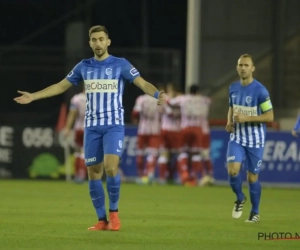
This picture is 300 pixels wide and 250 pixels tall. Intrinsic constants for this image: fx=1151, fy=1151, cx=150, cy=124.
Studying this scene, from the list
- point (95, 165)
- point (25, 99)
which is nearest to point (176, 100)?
point (95, 165)

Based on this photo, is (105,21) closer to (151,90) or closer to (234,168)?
(234,168)

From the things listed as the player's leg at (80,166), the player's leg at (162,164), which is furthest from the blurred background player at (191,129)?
the player's leg at (80,166)

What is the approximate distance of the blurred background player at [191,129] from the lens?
24.9 metres

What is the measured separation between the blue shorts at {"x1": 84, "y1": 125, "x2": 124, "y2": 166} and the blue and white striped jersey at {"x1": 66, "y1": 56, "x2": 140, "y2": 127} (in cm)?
7

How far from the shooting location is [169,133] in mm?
25688

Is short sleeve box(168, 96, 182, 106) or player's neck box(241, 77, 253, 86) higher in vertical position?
short sleeve box(168, 96, 182, 106)

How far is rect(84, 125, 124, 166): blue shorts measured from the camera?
12781mm

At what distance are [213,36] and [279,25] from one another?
1.73 metres

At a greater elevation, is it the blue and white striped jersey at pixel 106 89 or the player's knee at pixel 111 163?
the blue and white striped jersey at pixel 106 89

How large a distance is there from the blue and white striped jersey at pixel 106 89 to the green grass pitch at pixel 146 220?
128 centimetres

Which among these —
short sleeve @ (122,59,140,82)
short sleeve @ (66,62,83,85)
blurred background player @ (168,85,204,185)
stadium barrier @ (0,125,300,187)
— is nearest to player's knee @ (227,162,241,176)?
short sleeve @ (122,59,140,82)

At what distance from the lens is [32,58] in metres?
28.1

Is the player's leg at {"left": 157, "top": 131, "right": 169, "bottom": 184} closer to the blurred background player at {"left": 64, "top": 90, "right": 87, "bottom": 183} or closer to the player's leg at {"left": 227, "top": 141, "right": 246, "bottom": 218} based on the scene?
the blurred background player at {"left": 64, "top": 90, "right": 87, "bottom": 183}

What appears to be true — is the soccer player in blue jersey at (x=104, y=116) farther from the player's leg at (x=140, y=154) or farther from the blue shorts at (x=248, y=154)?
the player's leg at (x=140, y=154)
